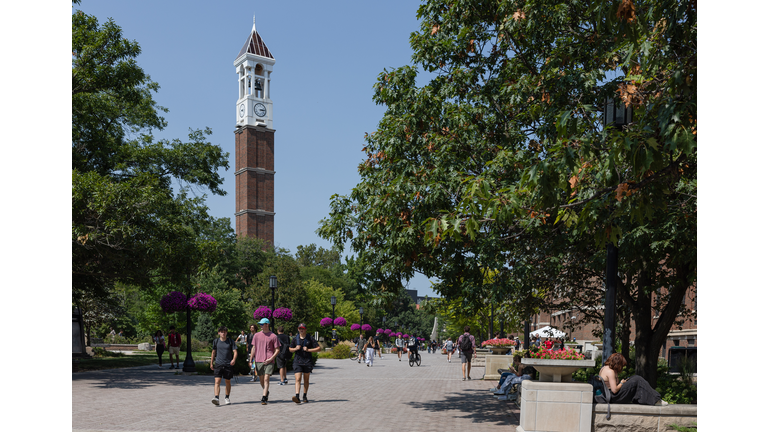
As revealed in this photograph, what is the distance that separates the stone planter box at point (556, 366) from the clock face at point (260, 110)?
338ft

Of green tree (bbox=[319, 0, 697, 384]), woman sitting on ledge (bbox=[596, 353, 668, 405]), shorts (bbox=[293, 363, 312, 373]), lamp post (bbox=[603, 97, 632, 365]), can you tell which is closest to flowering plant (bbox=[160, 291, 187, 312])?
shorts (bbox=[293, 363, 312, 373])

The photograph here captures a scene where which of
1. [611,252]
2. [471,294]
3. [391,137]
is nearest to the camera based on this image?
[611,252]

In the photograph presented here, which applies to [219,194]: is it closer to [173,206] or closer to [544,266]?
[173,206]

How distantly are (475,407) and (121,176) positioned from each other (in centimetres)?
1604

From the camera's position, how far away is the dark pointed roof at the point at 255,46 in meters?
113

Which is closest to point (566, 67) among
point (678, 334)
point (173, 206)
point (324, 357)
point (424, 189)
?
point (424, 189)

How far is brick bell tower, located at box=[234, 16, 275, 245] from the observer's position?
101688 mm

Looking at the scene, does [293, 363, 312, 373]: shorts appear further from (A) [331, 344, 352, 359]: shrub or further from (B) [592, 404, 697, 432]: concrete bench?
(A) [331, 344, 352, 359]: shrub

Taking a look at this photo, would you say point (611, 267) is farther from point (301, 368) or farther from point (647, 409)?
point (301, 368)

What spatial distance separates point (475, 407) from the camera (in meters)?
13.8

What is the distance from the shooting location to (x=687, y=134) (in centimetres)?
550

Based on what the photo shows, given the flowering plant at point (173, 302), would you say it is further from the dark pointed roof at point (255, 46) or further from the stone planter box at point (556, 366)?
the dark pointed roof at point (255, 46)

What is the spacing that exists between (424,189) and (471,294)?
2.27 m

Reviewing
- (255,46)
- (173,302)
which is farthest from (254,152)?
(173,302)
